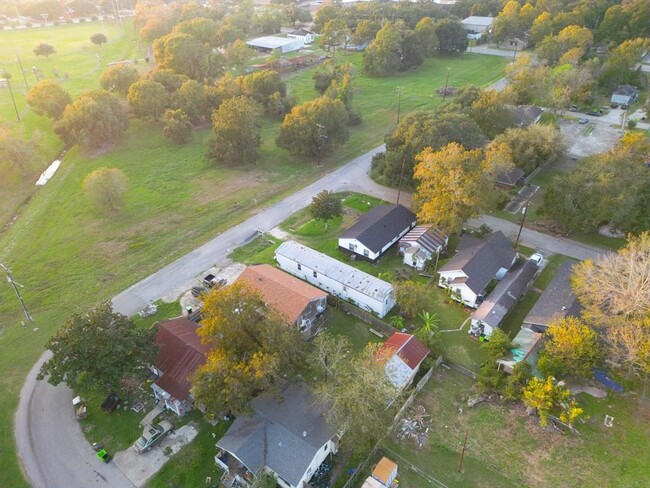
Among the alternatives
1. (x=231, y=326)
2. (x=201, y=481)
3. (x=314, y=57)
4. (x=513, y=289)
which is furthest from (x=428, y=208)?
(x=314, y=57)

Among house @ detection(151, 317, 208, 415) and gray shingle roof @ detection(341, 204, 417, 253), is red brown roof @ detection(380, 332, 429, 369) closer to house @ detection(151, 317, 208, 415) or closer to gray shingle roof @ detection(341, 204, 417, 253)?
gray shingle roof @ detection(341, 204, 417, 253)

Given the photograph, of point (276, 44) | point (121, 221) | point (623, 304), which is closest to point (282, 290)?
point (121, 221)

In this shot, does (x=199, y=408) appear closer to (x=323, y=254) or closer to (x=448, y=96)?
(x=323, y=254)

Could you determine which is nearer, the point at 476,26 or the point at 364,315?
the point at 364,315

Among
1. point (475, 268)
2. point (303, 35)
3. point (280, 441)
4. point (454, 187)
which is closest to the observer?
point (280, 441)

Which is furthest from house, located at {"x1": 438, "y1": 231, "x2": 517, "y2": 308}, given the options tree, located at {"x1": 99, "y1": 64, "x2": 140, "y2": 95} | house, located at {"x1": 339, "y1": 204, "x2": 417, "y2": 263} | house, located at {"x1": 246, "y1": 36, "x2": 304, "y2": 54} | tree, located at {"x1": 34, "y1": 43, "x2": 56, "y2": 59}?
tree, located at {"x1": 34, "y1": 43, "x2": 56, "y2": 59}

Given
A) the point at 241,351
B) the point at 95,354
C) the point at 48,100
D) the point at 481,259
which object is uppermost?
the point at 48,100

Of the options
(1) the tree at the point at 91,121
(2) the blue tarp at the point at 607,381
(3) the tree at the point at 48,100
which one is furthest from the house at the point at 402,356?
(3) the tree at the point at 48,100

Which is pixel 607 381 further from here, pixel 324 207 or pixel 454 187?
pixel 324 207
